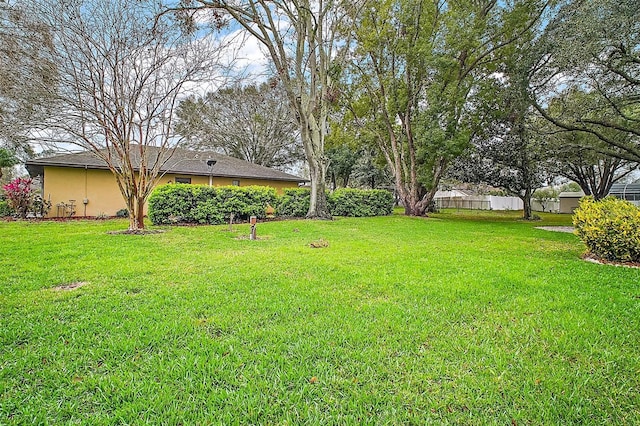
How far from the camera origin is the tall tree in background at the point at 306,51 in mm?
11812

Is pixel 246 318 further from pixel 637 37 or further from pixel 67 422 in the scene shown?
pixel 637 37

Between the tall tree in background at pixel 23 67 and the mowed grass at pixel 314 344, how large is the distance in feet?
11.6

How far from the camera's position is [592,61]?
27.1ft

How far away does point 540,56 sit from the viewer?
970 cm

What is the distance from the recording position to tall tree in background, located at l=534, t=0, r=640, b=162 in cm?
745

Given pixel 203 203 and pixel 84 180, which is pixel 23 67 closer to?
pixel 203 203

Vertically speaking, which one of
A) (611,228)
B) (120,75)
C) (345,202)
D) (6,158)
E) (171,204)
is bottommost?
(611,228)

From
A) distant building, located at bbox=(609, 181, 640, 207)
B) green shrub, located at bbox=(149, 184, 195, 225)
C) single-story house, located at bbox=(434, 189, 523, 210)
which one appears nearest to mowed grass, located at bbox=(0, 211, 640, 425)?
green shrub, located at bbox=(149, 184, 195, 225)

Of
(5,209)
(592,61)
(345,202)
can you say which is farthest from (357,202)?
(5,209)

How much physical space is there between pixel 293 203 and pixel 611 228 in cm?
1092

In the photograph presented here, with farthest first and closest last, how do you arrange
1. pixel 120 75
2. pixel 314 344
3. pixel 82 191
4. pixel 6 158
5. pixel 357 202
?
pixel 357 202 → pixel 6 158 → pixel 82 191 → pixel 120 75 → pixel 314 344

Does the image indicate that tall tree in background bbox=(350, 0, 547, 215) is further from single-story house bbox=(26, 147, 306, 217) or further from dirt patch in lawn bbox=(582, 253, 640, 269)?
single-story house bbox=(26, 147, 306, 217)

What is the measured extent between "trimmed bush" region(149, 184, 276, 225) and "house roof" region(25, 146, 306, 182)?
1017 millimetres

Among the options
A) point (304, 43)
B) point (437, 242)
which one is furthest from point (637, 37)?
point (304, 43)
